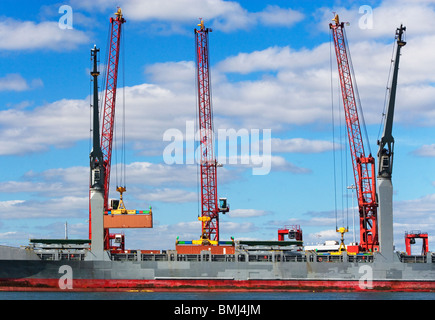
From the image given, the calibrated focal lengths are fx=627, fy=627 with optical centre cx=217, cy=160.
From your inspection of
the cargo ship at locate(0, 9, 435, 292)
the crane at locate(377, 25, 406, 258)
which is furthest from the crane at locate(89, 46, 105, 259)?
the crane at locate(377, 25, 406, 258)

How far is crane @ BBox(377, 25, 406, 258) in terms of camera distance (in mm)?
84125

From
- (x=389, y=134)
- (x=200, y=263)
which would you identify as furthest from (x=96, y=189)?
(x=389, y=134)

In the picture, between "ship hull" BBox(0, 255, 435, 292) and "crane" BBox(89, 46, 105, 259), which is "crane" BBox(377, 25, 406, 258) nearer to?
"ship hull" BBox(0, 255, 435, 292)

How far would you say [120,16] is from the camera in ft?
344

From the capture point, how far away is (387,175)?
277 feet

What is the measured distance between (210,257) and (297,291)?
12.4 m

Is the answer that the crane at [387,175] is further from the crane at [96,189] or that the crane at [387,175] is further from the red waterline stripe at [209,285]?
the crane at [96,189]

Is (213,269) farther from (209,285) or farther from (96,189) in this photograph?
(96,189)

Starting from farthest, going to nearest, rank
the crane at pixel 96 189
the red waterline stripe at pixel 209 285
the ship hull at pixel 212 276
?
1. the crane at pixel 96 189
2. the ship hull at pixel 212 276
3. the red waterline stripe at pixel 209 285

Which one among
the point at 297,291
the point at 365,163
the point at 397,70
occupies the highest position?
the point at 397,70

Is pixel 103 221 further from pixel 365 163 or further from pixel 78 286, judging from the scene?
pixel 365 163

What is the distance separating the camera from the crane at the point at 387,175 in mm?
84125

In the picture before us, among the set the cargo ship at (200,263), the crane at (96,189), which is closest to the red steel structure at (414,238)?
the cargo ship at (200,263)
